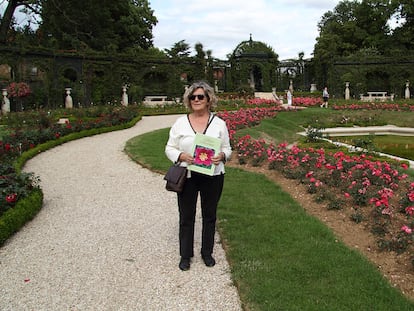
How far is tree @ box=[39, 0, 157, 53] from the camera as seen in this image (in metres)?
29.0

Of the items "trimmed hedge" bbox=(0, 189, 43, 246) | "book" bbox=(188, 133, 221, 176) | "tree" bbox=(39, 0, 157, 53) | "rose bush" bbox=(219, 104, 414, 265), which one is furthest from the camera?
"tree" bbox=(39, 0, 157, 53)

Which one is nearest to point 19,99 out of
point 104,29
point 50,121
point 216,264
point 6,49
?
point 6,49

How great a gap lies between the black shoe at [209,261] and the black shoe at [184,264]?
0.17 meters

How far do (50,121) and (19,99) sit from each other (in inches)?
435

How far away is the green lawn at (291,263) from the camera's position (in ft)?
10.1

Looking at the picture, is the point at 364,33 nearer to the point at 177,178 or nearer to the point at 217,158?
the point at 217,158

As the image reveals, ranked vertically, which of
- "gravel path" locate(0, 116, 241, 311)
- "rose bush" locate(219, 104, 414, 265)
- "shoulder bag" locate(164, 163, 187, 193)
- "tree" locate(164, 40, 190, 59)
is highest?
"tree" locate(164, 40, 190, 59)

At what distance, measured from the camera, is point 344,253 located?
3.90 meters

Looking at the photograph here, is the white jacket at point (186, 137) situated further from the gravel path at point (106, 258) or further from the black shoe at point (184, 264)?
the gravel path at point (106, 258)

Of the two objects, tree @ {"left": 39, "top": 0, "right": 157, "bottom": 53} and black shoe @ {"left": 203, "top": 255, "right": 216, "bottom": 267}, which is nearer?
black shoe @ {"left": 203, "top": 255, "right": 216, "bottom": 267}

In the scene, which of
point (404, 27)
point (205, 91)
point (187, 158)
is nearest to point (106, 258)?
point (187, 158)

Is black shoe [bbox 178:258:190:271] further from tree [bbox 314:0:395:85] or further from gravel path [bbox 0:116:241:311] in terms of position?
tree [bbox 314:0:395:85]

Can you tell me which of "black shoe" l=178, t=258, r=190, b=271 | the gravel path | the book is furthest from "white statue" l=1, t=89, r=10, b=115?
the book

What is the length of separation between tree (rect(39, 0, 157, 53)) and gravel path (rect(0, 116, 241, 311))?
23.3 meters
